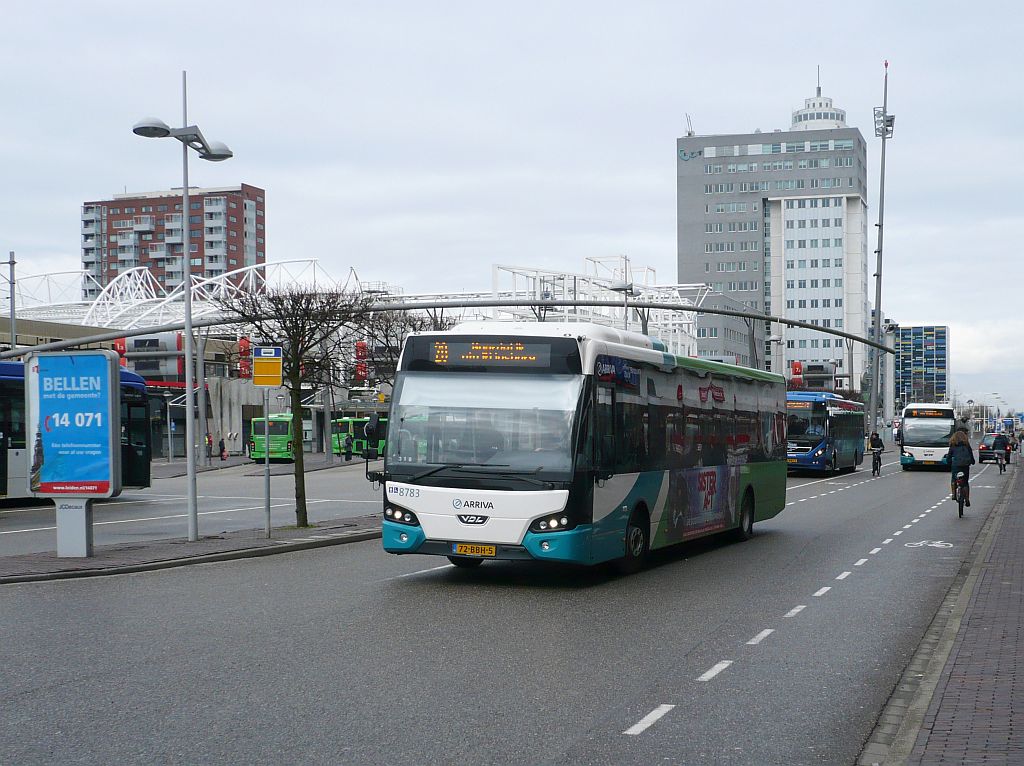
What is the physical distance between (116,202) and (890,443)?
11166cm

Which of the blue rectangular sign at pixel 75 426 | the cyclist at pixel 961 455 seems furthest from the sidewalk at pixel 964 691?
the cyclist at pixel 961 455

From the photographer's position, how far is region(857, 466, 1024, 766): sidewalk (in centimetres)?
623

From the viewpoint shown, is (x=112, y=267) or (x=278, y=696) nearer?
(x=278, y=696)

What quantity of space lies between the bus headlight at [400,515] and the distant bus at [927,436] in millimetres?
42738

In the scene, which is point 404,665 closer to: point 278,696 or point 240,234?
point 278,696

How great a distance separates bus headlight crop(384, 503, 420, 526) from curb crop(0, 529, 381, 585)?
12.0 feet

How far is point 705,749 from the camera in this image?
6.54m

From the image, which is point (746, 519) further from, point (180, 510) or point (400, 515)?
point (180, 510)

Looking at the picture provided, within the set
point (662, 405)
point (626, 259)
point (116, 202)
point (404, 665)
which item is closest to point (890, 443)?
point (626, 259)

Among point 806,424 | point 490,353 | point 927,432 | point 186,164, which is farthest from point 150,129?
point 927,432

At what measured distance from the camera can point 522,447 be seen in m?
13.1

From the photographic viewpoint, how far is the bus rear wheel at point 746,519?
1977 centimetres

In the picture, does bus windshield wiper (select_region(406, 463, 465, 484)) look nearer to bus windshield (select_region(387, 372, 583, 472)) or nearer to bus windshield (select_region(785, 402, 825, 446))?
bus windshield (select_region(387, 372, 583, 472))

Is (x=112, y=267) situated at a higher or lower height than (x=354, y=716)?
higher
